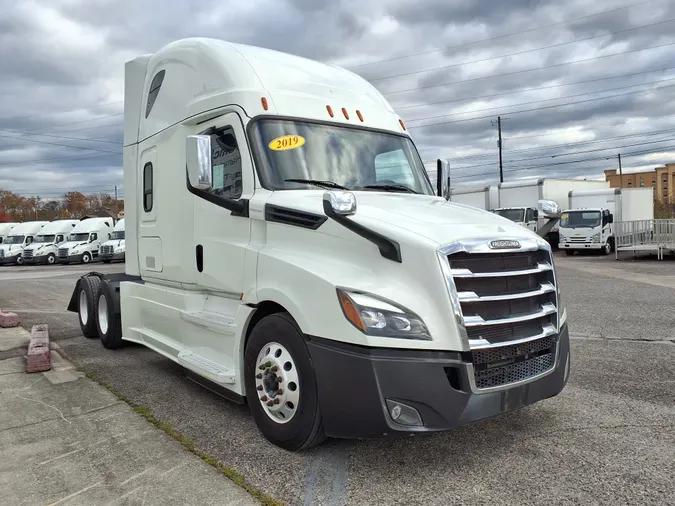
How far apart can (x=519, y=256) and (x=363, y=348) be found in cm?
132

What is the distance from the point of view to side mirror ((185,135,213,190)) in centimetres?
454

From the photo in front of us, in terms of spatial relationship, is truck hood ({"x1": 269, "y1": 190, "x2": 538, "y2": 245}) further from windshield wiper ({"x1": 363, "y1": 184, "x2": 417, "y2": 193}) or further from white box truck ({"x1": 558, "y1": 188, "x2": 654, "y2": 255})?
white box truck ({"x1": 558, "y1": 188, "x2": 654, "y2": 255})

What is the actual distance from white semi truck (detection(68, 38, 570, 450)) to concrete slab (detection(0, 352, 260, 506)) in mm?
634

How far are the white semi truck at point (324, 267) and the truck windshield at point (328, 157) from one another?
13 mm

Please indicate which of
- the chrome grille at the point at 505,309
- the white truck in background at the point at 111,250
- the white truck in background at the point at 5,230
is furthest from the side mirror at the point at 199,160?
the white truck in background at the point at 5,230

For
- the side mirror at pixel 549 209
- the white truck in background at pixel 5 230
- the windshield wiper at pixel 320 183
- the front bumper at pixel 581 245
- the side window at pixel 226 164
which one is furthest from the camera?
the white truck in background at pixel 5 230

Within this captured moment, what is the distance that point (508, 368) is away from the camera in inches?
146

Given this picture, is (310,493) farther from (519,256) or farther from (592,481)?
(519,256)

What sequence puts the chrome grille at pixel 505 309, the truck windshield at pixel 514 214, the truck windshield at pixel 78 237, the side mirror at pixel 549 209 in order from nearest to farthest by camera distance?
1. the chrome grille at pixel 505 309
2. the side mirror at pixel 549 209
3. the truck windshield at pixel 514 214
4. the truck windshield at pixel 78 237

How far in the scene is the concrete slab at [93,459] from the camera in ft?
11.3

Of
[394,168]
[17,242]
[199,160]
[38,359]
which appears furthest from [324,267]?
[17,242]

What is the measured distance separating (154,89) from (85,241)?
32819 millimetres

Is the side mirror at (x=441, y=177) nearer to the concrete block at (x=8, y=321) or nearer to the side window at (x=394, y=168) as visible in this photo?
the side window at (x=394, y=168)

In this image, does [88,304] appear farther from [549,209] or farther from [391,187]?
[549,209]
